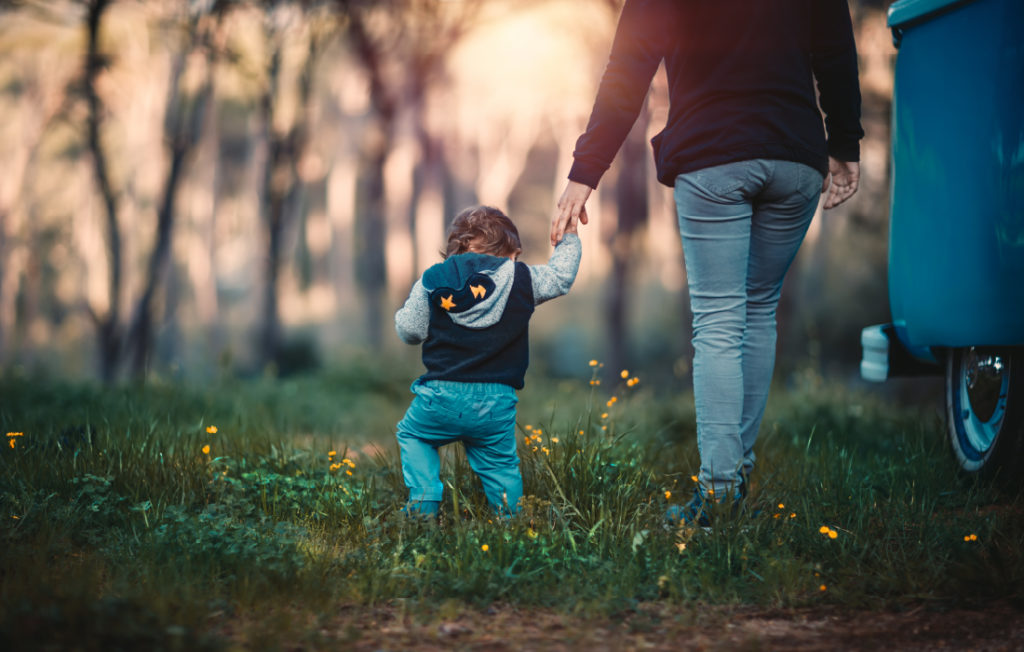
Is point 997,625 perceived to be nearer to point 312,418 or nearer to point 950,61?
point 950,61

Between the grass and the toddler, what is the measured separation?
0.45 feet

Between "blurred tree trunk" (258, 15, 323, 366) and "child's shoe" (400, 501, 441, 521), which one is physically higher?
"blurred tree trunk" (258, 15, 323, 366)

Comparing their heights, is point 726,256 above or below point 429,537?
above

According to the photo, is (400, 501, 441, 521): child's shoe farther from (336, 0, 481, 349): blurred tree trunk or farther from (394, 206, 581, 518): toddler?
(336, 0, 481, 349): blurred tree trunk

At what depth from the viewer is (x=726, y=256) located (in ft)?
9.60

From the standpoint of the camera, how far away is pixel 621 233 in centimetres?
1234

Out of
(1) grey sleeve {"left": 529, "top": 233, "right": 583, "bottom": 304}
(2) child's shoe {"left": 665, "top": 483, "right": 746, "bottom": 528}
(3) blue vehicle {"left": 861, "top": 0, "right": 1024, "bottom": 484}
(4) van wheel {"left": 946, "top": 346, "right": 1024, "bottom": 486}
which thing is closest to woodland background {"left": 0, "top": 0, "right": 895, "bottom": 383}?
(4) van wheel {"left": 946, "top": 346, "right": 1024, "bottom": 486}

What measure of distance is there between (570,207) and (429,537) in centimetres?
120

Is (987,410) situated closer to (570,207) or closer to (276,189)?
(570,207)

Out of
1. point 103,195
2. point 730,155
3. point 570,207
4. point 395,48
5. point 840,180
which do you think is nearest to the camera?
point 730,155

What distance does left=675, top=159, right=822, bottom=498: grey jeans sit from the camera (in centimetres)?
288

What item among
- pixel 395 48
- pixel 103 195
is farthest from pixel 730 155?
pixel 395 48

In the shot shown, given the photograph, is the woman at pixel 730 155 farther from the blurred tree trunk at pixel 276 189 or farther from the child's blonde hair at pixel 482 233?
the blurred tree trunk at pixel 276 189

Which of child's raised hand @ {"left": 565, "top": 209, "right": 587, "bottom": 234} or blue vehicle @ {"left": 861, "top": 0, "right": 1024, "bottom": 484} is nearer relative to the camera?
blue vehicle @ {"left": 861, "top": 0, "right": 1024, "bottom": 484}
